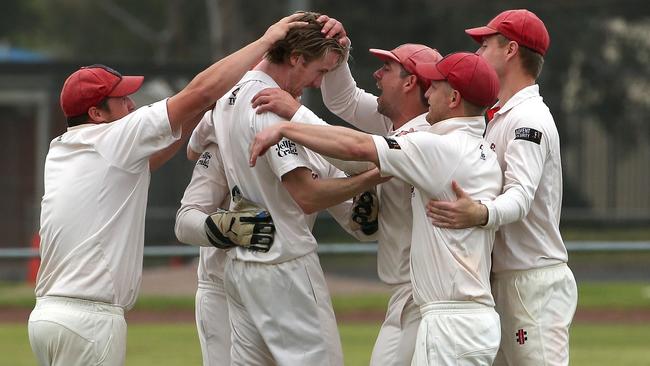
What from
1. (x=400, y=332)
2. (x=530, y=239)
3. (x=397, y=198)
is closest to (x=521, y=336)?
(x=530, y=239)

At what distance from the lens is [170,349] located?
547 inches

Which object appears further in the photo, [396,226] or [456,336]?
[396,226]

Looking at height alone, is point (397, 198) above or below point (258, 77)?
below

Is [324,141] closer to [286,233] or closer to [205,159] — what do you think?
[286,233]

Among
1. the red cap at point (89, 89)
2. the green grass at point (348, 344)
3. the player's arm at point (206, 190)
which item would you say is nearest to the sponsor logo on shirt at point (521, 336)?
the player's arm at point (206, 190)

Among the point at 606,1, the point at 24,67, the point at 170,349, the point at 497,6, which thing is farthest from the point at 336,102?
the point at 606,1

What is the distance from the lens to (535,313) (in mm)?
6879

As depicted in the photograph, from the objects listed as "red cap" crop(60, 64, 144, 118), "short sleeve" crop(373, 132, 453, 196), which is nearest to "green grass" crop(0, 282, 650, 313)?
"red cap" crop(60, 64, 144, 118)

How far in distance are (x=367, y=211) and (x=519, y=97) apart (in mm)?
1074

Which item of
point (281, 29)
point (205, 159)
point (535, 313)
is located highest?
point (281, 29)

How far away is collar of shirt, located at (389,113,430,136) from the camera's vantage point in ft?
22.7

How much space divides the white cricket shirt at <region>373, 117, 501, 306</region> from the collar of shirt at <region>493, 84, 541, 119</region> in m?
0.60

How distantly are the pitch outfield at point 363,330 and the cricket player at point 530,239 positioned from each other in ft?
18.6

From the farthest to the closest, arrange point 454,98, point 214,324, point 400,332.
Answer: point 214,324
point 400,332
point 454,98
